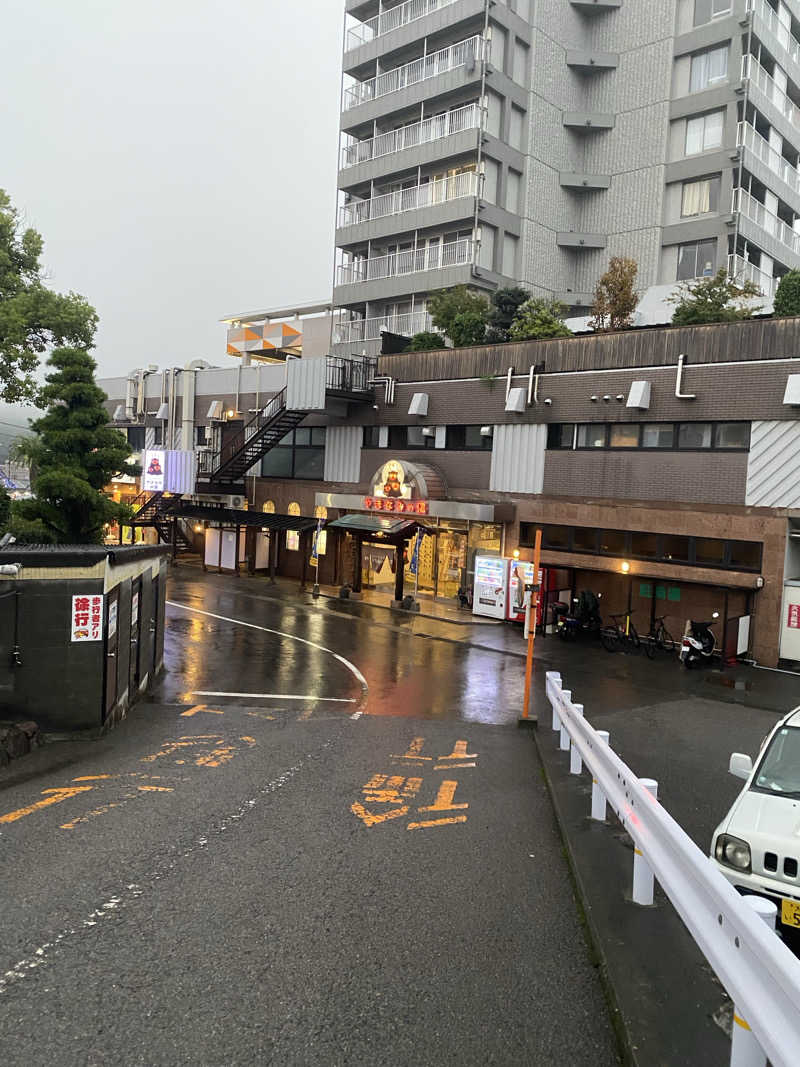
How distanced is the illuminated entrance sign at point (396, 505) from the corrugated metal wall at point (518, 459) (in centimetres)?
267

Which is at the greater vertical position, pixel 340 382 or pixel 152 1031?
pixel 340 382

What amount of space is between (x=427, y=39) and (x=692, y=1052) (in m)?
45.2

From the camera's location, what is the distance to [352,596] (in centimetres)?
2964

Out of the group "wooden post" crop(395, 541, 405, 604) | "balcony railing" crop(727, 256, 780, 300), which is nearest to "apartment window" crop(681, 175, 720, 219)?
"balcony railing" crop(727, 256, 780, 300)

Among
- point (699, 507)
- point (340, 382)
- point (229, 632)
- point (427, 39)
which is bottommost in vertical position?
point (229, 632)

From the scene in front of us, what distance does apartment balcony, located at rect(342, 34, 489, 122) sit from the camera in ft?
119

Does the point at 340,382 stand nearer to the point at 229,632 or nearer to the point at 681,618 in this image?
the point at 229,632

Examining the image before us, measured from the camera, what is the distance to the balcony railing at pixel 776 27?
35.8m

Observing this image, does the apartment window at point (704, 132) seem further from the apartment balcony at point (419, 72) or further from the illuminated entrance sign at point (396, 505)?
the illuminated entrance sign at point (396, 505)

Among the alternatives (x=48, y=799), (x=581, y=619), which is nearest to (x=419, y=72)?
(x=581, y=619)

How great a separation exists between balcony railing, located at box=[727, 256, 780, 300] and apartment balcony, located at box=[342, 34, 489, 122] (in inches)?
608

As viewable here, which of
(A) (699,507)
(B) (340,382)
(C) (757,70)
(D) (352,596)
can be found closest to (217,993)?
(A) (699,507)

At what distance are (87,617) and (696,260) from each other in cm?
3566

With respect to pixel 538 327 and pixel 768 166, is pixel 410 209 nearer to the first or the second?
pixel 538 327
